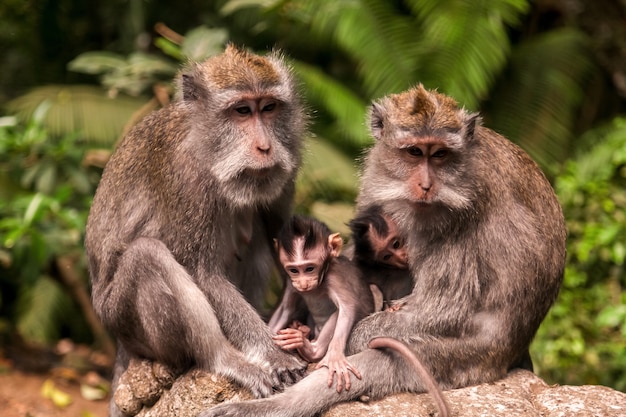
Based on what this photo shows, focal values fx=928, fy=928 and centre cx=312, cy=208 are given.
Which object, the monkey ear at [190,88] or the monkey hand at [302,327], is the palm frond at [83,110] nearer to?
the monkey ear at [190,88]

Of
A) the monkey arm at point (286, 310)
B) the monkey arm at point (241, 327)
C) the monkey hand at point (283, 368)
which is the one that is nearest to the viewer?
the monkey hand at point (283, 368)

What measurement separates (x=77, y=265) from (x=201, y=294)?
5.89m

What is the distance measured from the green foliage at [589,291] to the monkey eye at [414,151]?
4041mm

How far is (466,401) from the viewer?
5.99 meters

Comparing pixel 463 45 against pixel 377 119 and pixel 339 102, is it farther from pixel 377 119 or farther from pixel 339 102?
pixel 377 119

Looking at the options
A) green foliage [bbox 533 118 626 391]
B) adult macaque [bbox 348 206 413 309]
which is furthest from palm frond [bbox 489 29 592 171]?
adult macaque [bbox 348 206 413 309]

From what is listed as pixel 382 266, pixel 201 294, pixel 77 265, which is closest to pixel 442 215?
pixel 382 266

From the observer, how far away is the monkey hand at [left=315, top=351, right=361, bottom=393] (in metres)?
5.84

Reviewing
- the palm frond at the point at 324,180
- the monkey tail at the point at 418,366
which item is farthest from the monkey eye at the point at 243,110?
the palm frond at the point at 324,180

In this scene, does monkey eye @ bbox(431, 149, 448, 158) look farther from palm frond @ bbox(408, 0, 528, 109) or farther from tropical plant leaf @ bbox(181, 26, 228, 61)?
palm frond @ bbox(408, 0, 528, 109)

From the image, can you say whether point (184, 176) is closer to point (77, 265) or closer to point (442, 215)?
point (442, 215)

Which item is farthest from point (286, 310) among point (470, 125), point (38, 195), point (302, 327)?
point (38, 195)

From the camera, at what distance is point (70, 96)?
11.6 metres

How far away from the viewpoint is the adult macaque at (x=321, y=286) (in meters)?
6.14
